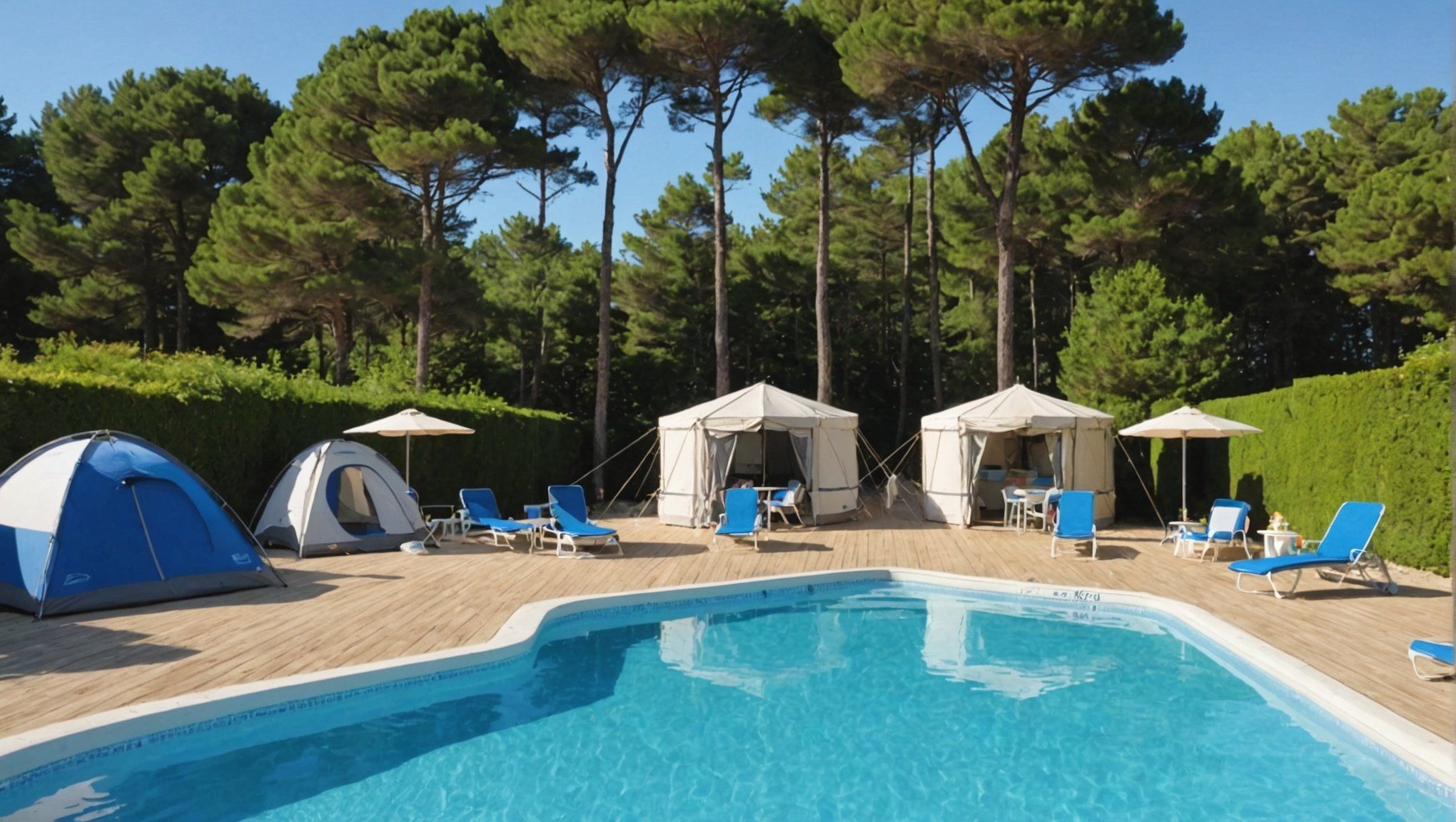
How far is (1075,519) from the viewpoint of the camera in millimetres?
10641

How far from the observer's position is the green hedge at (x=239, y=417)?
8.18 metres

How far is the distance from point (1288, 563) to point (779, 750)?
5358 mm

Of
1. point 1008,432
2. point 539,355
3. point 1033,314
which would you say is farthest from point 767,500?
point 1033,314

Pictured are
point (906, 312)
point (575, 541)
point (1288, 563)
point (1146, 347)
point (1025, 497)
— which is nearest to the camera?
point (1288, 563)

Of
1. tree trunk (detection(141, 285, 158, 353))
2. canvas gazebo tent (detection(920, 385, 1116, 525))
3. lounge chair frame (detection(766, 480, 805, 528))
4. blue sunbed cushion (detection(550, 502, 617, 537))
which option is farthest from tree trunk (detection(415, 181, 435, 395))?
canvas gazebo tent (detection(920, 385, 1116, 525))

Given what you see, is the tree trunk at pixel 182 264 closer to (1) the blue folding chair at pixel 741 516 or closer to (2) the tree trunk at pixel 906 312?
(1) the blue folding chair at pixel 741 516

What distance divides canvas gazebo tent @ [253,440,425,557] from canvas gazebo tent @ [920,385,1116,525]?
7881 millimetres

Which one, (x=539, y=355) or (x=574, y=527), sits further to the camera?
(x=539, y=355)

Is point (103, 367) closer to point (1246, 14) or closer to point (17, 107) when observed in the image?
point (1246, 14)

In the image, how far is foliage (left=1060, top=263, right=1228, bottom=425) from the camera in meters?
16.4

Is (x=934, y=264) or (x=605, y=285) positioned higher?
(x=934, y=264)

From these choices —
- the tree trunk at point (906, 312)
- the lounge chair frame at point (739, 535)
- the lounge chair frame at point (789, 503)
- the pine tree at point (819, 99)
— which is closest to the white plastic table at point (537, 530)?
the lounge chair frame at point (739, 535)

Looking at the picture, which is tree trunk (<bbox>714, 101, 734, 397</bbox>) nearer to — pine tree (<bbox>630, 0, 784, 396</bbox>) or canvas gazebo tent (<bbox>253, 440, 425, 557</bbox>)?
pine tree (<bbox>630, 0, 784, 396</bbox>)

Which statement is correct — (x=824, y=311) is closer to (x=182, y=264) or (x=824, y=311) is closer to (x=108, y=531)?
(x=108, y=531)
